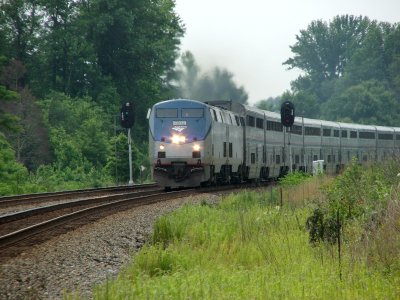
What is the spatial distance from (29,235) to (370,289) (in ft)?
22.4

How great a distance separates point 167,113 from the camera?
25.8 meters

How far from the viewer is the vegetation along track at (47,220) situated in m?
11.9

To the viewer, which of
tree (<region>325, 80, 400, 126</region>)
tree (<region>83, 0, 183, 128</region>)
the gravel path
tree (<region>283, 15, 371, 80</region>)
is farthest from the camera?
tree (<region>283, 15, 371, 80</region>)

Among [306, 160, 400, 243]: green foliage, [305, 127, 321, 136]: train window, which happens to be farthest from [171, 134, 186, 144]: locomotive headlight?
[305, 127, 321, 136]: train window

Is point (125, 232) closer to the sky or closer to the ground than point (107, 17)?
closer to the ground

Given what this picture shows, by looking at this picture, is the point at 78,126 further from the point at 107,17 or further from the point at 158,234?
the point at 158,234

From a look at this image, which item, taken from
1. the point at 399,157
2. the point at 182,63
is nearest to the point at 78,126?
the point at 182,63

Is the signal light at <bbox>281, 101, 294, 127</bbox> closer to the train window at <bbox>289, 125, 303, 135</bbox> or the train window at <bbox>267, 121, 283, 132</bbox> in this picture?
the train window at <bbox>267, 121, 283, 132</bbox>

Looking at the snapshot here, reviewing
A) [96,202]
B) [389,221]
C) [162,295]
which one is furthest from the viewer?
[96,202]

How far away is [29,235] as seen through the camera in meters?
12.8

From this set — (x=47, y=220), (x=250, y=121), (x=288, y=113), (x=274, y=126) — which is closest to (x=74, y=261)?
(x=47, y=220)

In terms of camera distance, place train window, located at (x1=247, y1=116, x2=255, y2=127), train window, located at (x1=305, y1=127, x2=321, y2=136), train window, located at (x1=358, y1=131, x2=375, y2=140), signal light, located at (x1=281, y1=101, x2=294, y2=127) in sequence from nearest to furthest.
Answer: signal light, located at (x1=281, y1=101, x2=294, y2=127) < train window, located at (x1=247, y1=116, x2=255, y2=127) < train window, located at (x1=305, y1=127, x2=321, y2=136) < train window, located at (x1=358, y1=131, x2=375, y2=140)

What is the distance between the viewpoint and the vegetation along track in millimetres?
11883

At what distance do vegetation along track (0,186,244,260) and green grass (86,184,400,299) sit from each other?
199 centimetres
